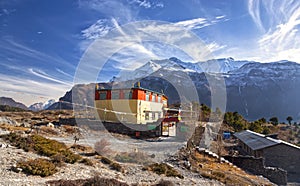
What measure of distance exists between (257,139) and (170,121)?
37.7ft

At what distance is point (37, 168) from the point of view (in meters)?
8.62

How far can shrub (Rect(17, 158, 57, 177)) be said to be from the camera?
8.45 m

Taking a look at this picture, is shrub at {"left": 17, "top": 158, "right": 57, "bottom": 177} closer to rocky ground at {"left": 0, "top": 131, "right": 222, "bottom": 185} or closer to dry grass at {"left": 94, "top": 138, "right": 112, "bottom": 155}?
rocky ground at {"left": 0, "top": 131, "right": 222, "bottom": 185}

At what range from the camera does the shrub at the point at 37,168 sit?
845 centimetres

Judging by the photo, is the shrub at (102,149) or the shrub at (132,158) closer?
the shrub at (132,158)

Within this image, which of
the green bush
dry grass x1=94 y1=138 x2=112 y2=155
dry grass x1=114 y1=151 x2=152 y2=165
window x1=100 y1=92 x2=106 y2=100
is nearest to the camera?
the green bush

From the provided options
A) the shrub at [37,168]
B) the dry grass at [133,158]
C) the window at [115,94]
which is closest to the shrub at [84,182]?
the shrub at [37,168]

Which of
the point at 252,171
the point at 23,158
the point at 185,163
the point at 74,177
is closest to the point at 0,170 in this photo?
the point at 23,158

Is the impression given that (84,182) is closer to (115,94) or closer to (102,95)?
(115,94)

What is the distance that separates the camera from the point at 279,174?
1780cm

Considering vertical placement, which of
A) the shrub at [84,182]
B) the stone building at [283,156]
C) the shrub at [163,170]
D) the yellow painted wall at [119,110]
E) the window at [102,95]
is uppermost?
the window at [102,95]

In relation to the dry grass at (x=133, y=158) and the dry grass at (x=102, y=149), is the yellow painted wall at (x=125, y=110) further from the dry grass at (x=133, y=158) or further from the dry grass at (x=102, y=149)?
the dry grass at (x=133, y=158)

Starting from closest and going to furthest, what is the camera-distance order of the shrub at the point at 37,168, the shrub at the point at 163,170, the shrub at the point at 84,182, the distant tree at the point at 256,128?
the shrub at the point at 84,182, the shrub at the point at 37,168, the shrub at the point at 163,170, the distant tree at the point at 256,128

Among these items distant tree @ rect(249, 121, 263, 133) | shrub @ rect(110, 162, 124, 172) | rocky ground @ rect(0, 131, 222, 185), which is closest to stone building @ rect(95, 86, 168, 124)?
shrub @ rect(110, 162, 124, 172)
